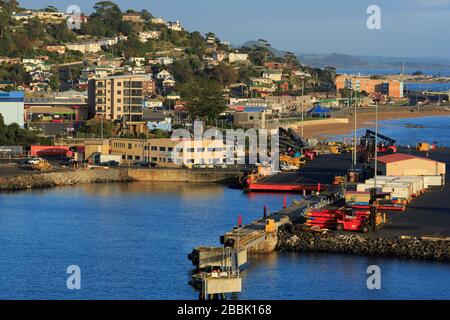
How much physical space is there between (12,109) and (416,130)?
24575 millimetres

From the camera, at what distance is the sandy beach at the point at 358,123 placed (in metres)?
55.0

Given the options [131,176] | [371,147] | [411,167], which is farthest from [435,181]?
[131,176]

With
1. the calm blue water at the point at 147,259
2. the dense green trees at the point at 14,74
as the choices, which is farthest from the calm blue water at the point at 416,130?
the calm blue water at the point at 147,259

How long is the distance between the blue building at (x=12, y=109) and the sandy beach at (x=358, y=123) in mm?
13604

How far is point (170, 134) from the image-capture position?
132 feet

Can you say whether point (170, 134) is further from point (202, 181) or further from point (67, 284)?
point (67, 284)

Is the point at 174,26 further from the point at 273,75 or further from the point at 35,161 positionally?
the point at 35,161

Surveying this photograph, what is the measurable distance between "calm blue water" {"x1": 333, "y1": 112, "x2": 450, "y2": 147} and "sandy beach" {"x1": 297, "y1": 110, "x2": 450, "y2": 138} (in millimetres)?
645

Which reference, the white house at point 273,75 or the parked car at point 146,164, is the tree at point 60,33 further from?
the parked car at point 146,164

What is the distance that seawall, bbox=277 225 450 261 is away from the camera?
20719 millimetres

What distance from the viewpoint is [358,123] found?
203 feet

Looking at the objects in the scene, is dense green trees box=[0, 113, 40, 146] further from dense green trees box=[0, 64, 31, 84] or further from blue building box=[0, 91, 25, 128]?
dense green trees box=[0, 64, 31, 84]
